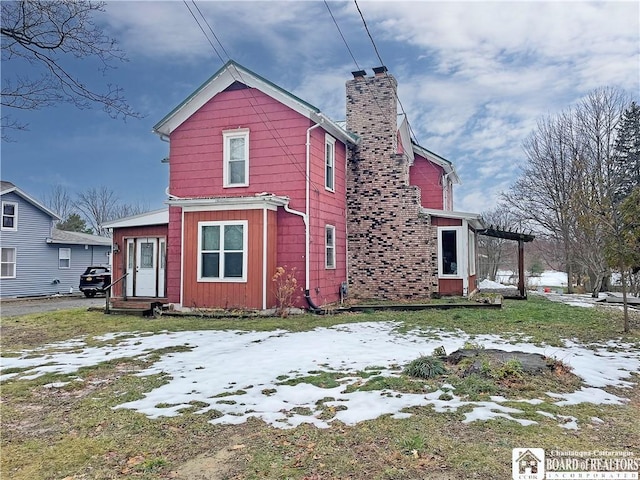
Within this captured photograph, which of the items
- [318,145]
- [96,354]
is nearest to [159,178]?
[318,145]

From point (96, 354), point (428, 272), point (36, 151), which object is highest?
point (36, 151)

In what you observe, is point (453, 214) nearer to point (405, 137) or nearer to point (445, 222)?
point (445, 222)

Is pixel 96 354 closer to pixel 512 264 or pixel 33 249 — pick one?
pixel 33 249

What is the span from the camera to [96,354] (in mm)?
7270

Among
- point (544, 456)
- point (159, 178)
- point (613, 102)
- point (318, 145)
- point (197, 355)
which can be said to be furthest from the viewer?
point (159, 178)

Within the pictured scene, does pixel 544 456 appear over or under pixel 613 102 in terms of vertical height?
under

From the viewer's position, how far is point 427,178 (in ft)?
62.6

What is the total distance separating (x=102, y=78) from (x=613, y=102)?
926 inches

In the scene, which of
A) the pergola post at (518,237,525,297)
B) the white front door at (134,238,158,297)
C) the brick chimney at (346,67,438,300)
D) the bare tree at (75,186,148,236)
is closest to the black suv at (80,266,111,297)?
the white front door at (134,238,158,297)

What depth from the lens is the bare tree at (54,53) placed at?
565cm

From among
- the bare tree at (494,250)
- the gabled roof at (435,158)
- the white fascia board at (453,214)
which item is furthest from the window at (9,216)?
the bare tree at (494,250)

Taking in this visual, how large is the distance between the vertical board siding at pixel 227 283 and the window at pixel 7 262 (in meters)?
15.0

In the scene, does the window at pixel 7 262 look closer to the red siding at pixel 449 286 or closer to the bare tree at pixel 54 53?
the bare tree at pixel 54 53

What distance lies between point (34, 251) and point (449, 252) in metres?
21.1
